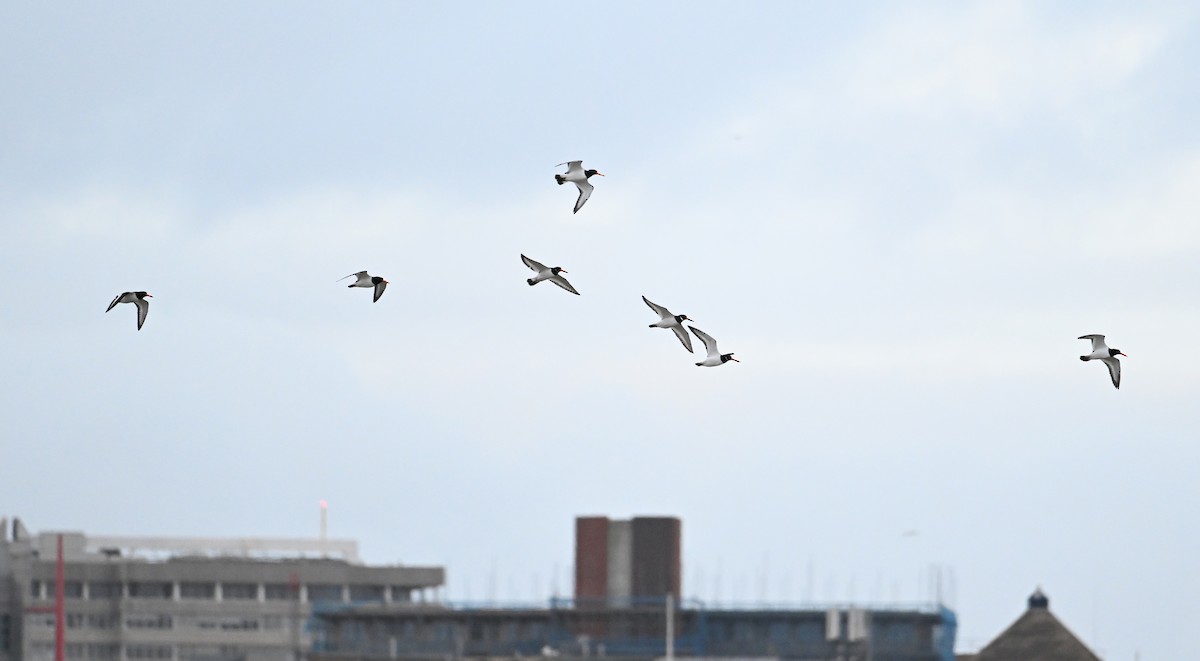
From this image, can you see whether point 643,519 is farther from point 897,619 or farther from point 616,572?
point 897,619

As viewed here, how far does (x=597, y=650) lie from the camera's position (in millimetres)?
157125

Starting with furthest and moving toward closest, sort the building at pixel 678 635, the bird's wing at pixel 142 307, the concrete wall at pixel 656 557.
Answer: the concrete wall at pixel 656 557
the building at pixel 678 635
the bird's wing at pixel 142 307

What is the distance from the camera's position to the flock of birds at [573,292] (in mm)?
64062

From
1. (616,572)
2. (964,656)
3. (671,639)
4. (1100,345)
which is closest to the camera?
(1100,345)

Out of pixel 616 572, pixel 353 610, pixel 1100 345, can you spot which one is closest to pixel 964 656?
pixel 616 572

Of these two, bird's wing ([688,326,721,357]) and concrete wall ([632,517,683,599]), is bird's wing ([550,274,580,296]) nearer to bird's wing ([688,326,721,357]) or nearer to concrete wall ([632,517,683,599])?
bird's wing ([688,326,721,357])

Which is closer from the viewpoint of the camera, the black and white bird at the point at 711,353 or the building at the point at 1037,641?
the black and white bird at the point at 711,353

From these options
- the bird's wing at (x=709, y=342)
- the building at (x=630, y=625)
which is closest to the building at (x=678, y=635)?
the building at (x=630, y=625)

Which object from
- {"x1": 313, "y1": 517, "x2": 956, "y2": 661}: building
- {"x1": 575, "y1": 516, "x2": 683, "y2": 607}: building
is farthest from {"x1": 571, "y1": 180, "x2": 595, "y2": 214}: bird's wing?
{"x1": 575, "y1": 516, "x2": 683, "y2": 607}: building

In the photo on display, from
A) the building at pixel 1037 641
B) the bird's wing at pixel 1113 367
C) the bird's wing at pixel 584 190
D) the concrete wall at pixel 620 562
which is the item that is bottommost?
the building at pixel 1037 641

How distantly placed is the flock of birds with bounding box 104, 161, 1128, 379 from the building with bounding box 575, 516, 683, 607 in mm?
96689

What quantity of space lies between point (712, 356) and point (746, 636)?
94.9m

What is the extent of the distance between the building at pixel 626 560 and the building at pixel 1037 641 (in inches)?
831

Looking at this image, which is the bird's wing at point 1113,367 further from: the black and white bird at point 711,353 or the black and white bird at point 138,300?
the black and white bird at point 138,300
